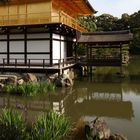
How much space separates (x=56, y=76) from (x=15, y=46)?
559 cm

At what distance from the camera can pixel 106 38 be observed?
27.5m

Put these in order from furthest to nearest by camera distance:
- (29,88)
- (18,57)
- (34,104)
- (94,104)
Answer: (18,57), (29,88), (94,104), (34,104)

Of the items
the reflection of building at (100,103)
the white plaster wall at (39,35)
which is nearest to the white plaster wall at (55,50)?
the white plaster wall at (39,35)

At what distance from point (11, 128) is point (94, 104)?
8.02 metres

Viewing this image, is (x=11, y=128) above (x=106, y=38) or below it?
below

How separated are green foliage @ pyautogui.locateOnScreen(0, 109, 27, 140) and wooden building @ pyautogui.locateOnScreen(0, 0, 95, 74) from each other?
13744 millimetres

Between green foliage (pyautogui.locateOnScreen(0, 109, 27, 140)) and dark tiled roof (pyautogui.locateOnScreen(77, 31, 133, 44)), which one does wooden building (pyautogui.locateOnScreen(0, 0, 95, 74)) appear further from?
green foliage (pyautogui.locateOnScreen(0, 109, 27, 140))

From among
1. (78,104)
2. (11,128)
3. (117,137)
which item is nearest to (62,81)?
(78,104)

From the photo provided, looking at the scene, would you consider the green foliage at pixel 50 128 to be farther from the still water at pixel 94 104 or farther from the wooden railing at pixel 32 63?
the wooden railing at pixel 32 63

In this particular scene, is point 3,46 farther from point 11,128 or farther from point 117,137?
point 117,137

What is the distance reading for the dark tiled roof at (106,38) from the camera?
26516 millimetres

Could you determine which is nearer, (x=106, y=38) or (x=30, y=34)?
(x=30, y=34)

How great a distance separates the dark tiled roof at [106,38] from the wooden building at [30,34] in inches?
100

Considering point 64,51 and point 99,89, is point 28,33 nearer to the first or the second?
point 64,51
